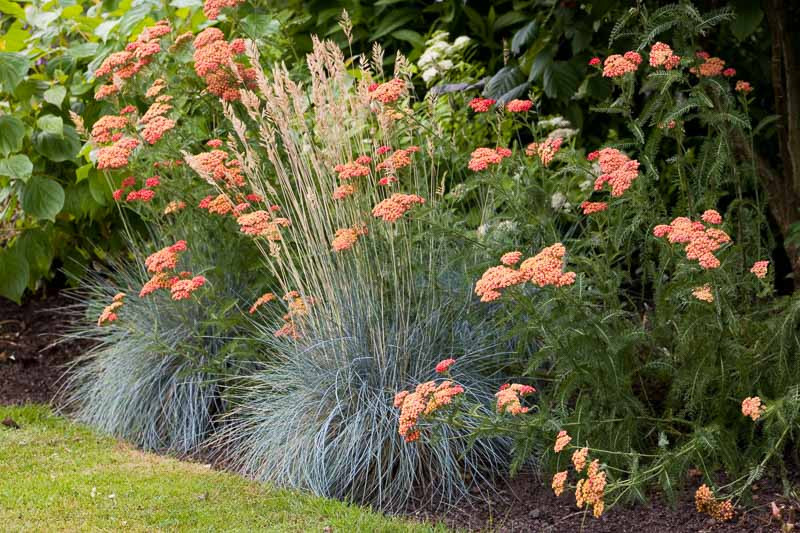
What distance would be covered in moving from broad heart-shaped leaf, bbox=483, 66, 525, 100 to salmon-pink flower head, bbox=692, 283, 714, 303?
211cm

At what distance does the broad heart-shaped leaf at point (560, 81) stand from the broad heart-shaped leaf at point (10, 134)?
2.89 meters

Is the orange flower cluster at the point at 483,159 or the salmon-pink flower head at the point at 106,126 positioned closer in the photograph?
the orange flower cluster at the point at 483,159

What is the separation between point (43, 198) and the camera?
5.68 meters

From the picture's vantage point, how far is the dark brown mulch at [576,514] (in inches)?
129

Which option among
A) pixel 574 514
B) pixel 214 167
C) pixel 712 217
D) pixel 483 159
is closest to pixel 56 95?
pixel 214 167

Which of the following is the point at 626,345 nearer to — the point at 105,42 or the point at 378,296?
the point at 378,296

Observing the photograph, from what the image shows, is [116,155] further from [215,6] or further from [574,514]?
[574,514]

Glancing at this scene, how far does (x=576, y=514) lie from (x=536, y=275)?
0.97 metres

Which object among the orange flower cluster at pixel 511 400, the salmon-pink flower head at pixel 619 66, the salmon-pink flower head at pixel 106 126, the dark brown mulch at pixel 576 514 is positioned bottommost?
the dark brown mulch at pixel 576 514

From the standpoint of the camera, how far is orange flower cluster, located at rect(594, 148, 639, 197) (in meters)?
3.22

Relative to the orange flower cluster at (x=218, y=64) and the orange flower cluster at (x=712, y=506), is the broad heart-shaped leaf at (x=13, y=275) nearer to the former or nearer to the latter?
the orange flower cluster at (x=218, y=64)

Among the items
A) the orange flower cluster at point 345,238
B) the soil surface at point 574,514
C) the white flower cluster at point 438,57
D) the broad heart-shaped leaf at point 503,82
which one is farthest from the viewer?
the white flower cluster at point 438,57

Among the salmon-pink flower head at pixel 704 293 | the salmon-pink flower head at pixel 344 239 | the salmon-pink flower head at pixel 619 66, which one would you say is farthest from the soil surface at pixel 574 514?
the salmon-pink flower head at pixel 619 66

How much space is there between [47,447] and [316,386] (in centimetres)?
149
